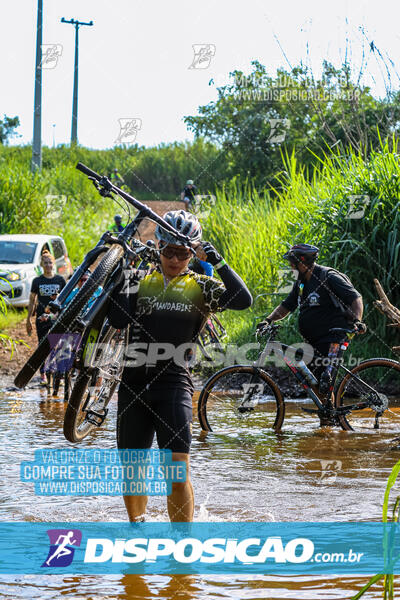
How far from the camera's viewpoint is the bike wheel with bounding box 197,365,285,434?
377 inches

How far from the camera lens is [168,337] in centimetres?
523

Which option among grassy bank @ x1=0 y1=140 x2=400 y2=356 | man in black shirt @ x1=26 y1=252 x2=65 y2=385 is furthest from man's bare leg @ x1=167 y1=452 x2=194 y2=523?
man in black shirt @ x1=26 y1=252 x2=65 y2=385

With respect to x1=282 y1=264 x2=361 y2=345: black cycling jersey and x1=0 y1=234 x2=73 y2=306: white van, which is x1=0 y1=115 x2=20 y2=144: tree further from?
x1=282 y1=264 x2=361 y2=345: black cycling jersey

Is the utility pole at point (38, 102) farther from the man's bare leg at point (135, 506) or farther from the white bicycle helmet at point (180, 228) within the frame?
the man's bare leg at point (135, 506)

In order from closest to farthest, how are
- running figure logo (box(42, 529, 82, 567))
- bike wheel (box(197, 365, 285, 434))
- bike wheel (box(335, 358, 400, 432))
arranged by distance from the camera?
1. running figure logo (box(42, 529, 82, 567))
2. bike wheel (box(197, 365, 285, 434))
3. bike wheel (box(335, 358, 400, 432))

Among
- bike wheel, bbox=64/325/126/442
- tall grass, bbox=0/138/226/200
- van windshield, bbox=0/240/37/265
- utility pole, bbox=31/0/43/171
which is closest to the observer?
bike wheel, bbox=64/325/126/442

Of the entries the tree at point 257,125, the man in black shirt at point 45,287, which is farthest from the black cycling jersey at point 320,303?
the tree at point 257,125

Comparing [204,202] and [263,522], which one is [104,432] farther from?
[204,202]

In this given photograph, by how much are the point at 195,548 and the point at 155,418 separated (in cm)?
102

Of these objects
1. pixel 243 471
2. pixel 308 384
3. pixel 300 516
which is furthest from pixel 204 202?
pixel 300 516

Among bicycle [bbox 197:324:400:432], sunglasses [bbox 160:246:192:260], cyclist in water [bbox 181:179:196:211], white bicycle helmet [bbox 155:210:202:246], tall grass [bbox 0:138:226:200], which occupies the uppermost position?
tall grass [bbox 0:138:226:200]

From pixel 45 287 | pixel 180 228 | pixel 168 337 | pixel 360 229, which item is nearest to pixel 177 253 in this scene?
pixel 180 228

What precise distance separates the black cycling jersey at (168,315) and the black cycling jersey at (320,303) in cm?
419

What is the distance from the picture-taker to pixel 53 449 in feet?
29.0
